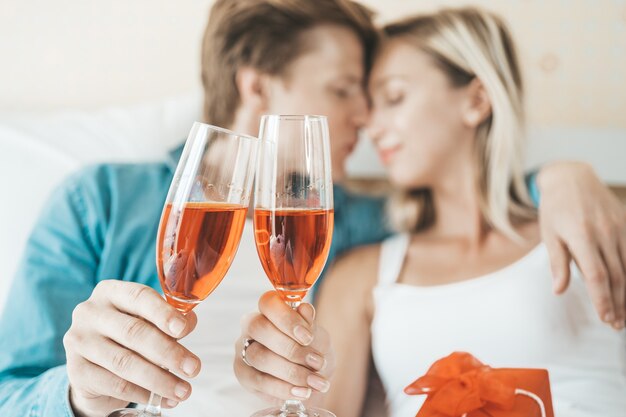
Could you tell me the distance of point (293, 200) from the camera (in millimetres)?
699

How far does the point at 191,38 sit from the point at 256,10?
28 centimetres

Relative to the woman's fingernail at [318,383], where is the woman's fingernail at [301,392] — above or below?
below

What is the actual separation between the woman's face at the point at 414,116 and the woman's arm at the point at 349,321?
0.21 m

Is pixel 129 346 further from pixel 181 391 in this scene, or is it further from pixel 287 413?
pixel 287 413

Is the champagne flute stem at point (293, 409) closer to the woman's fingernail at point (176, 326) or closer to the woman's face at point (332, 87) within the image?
the woman's fingernail at point (176, 326)

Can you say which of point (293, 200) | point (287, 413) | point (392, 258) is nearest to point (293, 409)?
point (287, 413)

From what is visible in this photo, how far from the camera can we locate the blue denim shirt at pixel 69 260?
99 cm

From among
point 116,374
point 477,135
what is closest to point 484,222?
point 477,135

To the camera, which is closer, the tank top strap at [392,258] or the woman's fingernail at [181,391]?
the woman's fingernail at [181,391]

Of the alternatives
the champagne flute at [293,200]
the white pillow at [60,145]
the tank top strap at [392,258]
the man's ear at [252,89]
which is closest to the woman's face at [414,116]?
the tank top strap at [392,258]

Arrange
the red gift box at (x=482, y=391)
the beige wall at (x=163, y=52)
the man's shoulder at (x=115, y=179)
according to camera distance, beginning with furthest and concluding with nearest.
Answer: the beige wall at (x=163, y=52) < the man's shoulder at (x=115, y=179) < the red gift box at (x=482, y=391)

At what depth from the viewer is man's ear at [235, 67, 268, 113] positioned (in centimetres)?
142

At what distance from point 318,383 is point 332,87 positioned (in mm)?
810

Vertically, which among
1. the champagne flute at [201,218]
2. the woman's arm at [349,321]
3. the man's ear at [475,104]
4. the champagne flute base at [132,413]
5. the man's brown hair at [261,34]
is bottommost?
the woman's arm at [349,321]
